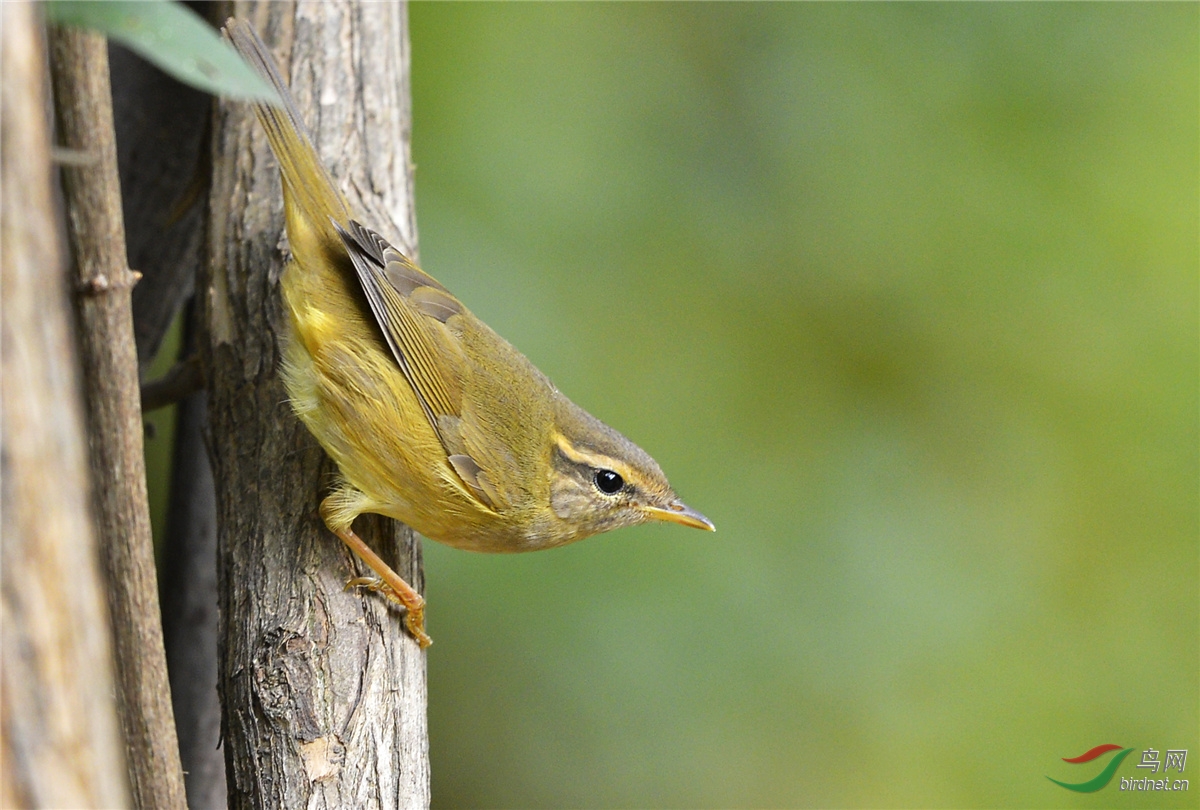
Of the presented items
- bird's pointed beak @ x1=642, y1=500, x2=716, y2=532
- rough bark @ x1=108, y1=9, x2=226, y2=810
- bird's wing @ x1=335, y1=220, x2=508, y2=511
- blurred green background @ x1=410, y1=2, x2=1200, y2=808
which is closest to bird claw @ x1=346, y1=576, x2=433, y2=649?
bird's wing @ x1=335, y1=220, x2=508, y2=511

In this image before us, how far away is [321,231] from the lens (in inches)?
113

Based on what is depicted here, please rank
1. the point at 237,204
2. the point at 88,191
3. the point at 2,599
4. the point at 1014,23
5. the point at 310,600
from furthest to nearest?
the point at 1014,23 < the point at 237,204 < the point at 310,600 < the point at 88,191 < the point at 2,599

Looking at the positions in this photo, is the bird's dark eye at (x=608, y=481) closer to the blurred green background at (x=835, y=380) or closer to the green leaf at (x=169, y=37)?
the blurred green background at (x=835, y=380)

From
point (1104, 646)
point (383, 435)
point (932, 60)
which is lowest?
point (1104, 646)

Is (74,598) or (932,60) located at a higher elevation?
(932,60)

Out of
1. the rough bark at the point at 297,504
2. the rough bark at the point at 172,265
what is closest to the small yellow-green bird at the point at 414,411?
the rough bark at the point at 297,504

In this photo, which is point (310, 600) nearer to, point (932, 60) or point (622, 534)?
point (622, 534)

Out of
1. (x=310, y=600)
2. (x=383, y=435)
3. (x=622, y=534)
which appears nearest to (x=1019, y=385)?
(x=622, y=534)

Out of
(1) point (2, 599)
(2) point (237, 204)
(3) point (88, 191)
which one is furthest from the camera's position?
(2) point (237, 204)

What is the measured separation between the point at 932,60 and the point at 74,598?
485cm

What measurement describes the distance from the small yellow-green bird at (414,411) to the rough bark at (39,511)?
1589 mm

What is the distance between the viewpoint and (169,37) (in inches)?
46.8

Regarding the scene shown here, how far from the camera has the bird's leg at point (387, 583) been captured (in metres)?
2.73

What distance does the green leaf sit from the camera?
1166 millimetres
